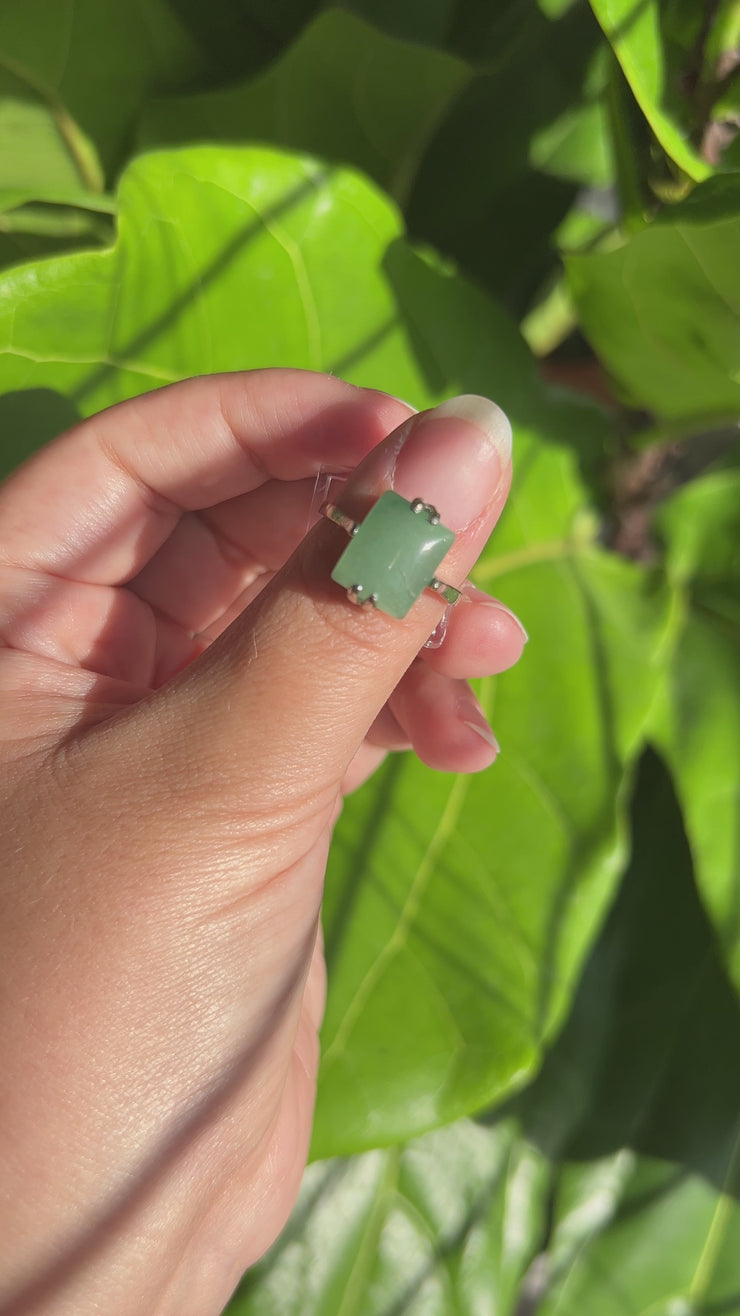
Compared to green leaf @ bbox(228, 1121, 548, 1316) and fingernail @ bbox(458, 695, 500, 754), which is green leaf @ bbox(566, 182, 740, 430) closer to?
fingernail @ bbox(458, 695, 500, 754)

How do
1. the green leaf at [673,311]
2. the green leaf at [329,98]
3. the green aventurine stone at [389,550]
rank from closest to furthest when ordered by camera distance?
the green aventurine stone at [389,550], the green leaf at [673,311], the green leaf at [329,98]

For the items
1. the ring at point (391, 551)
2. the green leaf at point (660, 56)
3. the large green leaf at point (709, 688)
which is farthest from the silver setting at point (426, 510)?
the large green leaf at point (709, 688)

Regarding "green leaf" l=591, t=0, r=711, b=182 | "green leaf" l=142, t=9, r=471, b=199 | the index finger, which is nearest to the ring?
the index finger

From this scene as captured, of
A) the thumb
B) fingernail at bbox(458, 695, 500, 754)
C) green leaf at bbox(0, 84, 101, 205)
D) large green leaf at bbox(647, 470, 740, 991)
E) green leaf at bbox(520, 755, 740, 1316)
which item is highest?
green leaf at bbox(0, 84, 101, 205)

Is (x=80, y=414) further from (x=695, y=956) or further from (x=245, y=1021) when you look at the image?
(x=695, y=956)

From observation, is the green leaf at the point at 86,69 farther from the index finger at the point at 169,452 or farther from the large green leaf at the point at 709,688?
the large green leaf at the point at 709,688
